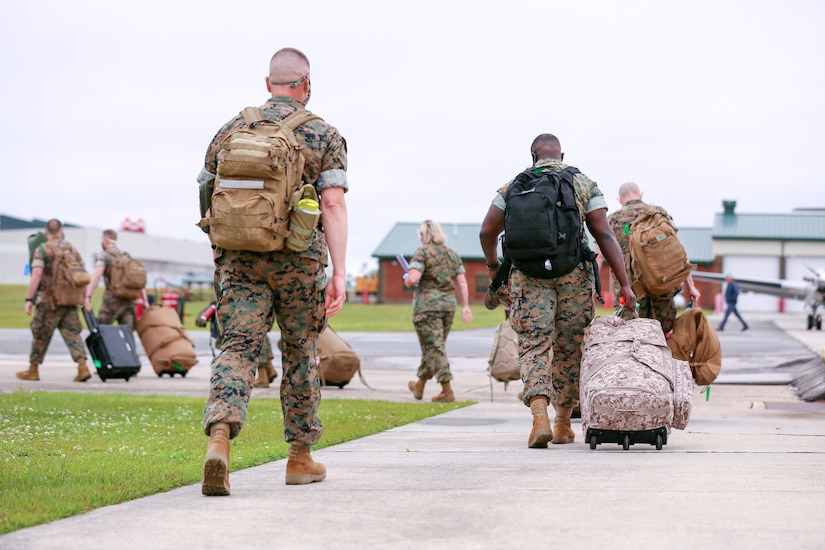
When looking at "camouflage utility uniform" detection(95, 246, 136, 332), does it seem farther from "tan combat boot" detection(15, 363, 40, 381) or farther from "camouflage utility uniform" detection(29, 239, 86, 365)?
"tan combat boot" detection(15, 363, 40, 381)

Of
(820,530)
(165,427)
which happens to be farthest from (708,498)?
(165,427)

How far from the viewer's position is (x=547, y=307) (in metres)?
7.80

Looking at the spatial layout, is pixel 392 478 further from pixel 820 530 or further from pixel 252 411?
pixel 252 411

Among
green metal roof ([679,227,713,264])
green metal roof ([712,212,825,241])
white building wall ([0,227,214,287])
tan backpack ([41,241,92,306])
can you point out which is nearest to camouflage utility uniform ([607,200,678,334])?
tan backpack ([41,241,92,306])

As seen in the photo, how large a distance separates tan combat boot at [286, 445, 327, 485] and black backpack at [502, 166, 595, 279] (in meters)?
2.46

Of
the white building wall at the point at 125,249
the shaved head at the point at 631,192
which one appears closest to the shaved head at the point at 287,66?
the shaved head at the point at 631,192

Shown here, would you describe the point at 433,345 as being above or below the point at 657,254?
below

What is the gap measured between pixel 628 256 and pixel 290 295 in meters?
4.73

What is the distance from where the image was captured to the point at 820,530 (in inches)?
167

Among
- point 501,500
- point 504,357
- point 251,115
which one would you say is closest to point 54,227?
point 504,357

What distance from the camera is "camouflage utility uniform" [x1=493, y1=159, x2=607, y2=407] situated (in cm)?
779

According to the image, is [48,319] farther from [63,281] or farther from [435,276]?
[435,276]

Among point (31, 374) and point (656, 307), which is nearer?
point (656, 307)

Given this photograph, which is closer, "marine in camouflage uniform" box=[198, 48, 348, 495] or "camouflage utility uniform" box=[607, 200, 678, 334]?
"marine in camouflage uniform" box=[198, 48, 348, 495]
